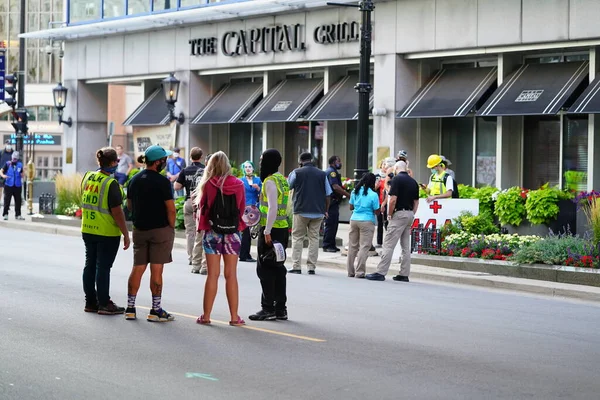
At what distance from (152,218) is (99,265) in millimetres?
998

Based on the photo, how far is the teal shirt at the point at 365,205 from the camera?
17.4 meters

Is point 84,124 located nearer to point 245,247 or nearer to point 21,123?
point 21,123

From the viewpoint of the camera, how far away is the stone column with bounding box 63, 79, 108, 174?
40.6 meters

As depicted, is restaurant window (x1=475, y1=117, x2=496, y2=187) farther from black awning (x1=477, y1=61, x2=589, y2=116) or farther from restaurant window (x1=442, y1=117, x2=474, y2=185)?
black awning (x1=477, y1=61, x2=589, y2=116)

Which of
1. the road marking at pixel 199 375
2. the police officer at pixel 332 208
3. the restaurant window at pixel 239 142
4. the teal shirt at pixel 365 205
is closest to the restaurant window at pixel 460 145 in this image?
the police officer at pixel 332 208

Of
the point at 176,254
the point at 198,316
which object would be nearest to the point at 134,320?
the point at 198,316

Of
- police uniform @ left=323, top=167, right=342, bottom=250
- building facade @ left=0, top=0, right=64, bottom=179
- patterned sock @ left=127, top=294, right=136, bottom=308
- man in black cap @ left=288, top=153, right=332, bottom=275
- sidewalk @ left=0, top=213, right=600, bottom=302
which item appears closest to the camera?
patterned sock @ left=127, top=294, right=136, bottom=308

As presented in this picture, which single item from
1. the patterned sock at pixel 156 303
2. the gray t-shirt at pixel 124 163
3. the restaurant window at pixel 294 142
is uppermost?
the restaurant window at pixel 294 142

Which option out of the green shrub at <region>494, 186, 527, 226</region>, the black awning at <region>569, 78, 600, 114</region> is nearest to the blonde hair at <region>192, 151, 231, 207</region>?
the green shrub at <region>494, 186, 527, 226</region>

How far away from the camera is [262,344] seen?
34.4 ft

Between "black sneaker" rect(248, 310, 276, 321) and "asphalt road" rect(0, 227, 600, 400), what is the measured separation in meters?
0.23

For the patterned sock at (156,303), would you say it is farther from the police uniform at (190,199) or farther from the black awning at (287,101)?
the black awning at (287,101)

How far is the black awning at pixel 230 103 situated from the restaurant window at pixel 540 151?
33.2ft

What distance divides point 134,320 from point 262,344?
2.01 m
